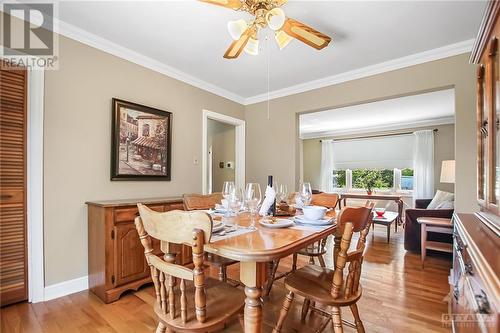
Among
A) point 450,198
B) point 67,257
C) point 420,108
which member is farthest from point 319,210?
point 420,108

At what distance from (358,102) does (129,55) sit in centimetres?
288

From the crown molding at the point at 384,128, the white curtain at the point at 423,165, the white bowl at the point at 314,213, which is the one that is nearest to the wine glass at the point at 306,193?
the white bowl at the point at 314,213

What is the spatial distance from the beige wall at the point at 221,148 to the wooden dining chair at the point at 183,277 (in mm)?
3385

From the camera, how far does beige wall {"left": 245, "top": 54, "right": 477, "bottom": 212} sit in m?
2.45

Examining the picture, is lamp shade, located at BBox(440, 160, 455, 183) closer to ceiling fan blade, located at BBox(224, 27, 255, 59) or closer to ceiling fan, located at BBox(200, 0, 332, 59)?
ceiling fan, located at BBox(200, 0, 332, 59)

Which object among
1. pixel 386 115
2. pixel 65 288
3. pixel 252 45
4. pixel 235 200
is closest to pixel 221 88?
pixel 252 45

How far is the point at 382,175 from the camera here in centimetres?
668

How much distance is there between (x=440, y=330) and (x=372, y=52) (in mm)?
2636

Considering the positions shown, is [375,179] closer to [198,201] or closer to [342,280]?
[198,201]

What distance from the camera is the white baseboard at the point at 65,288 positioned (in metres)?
2.10

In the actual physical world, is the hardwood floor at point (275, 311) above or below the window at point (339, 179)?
below

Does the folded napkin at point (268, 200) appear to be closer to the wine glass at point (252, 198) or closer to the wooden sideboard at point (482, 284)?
the wine glass at point (252, 198)

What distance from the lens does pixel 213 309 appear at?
3.63ft

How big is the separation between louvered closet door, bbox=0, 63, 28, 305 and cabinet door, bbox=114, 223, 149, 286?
72 centimetres
